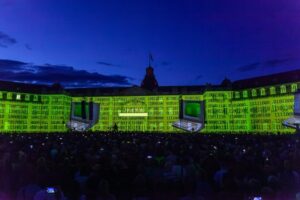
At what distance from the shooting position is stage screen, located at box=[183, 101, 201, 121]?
5269 centimetres

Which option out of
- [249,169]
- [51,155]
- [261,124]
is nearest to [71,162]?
[51,155]

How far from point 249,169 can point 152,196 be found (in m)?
6.81

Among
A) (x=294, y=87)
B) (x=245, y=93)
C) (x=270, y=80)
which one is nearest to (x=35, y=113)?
(x=245, y=93)

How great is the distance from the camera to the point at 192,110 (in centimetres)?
5309

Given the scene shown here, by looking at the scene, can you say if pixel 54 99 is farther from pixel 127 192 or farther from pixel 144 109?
pixel 127 192

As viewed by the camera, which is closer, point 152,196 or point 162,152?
point 152,196

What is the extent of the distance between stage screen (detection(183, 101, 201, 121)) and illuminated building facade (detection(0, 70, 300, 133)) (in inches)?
2722

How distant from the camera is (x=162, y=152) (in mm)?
27328

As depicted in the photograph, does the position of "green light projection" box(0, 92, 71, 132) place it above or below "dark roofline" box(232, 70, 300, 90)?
below

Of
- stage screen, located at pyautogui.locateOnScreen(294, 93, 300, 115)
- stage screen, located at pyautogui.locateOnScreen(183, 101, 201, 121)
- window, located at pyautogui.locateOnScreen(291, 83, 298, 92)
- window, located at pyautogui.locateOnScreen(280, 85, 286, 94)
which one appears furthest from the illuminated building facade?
stage screen, located at pyautogui.locateOnScreen(183, 101, 201, 121)

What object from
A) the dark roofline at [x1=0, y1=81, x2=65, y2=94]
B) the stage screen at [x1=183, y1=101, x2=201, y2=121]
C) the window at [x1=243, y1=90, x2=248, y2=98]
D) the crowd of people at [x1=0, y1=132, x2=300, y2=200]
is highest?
the dark roofline at [x1=0, y1=81, x2=65, y2=94]

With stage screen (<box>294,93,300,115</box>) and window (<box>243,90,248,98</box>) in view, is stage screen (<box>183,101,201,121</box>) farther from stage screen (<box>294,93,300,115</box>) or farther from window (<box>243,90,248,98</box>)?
window (<box>243,90,248,98</box>)

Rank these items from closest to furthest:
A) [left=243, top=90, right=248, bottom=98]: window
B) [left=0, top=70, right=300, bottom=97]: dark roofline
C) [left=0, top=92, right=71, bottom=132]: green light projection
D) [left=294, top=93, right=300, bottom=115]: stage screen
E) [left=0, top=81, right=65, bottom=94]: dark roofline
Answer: [left=294, top=93, right=300, bottom=115]: stage screen → [left=0, top=70, right=300, bottom=97]: dark roofline → [left=243, top=90, right=248, bottom=98]: window → [left=0, top=92, right=71, bottom=132]: green light projection → [left=0, top=81, right=65, bottom=94]: dark roofline

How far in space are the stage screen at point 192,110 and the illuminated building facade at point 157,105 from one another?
6914 cm
